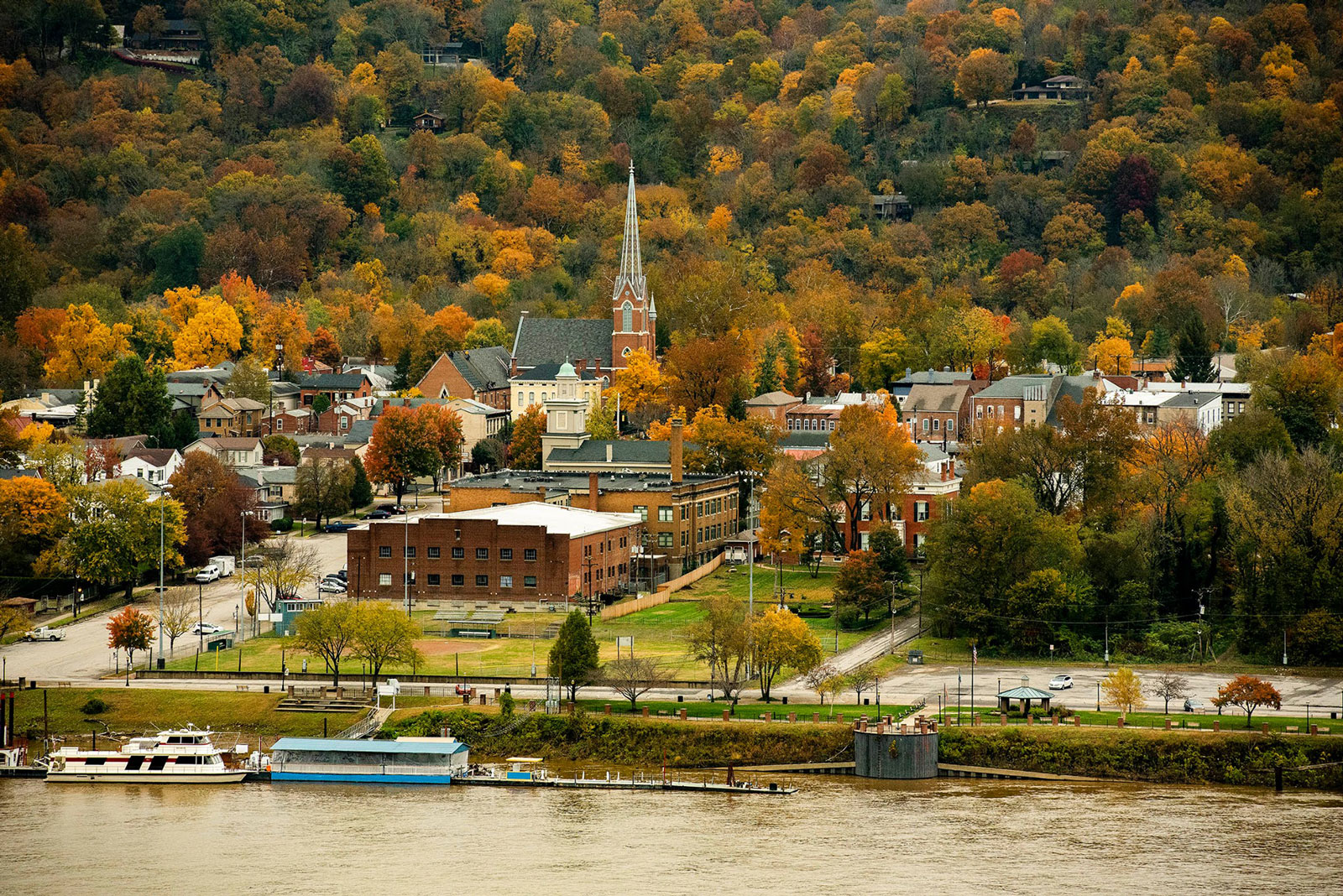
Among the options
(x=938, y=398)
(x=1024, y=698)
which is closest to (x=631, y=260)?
(x=938, y=398)

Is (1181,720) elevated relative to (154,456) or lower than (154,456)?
lower

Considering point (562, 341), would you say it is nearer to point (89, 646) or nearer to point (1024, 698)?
point (89, 646)

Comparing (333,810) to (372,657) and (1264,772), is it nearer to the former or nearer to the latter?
(372,657)

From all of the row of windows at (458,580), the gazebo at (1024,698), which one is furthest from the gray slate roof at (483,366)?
the gazebo at (1024,698)

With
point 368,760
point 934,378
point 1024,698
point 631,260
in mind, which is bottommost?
point 368,760

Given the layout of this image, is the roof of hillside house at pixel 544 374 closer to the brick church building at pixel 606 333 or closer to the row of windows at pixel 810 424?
the brick church building at pixel 606 333

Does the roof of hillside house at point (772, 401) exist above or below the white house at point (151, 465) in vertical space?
above
